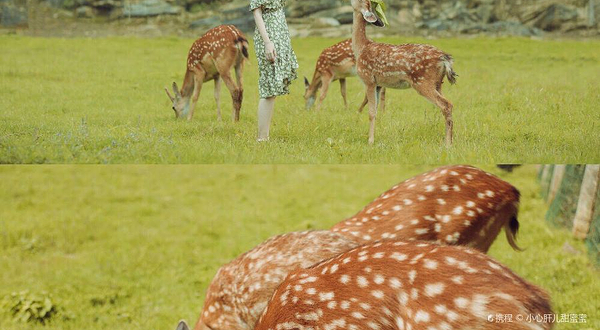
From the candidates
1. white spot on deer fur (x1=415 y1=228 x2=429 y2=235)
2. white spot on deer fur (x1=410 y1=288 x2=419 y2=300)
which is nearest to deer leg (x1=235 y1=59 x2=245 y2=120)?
white spot on deer fur (x1=415 y1=228 x2=429 y2=235)

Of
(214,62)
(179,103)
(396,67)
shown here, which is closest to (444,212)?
(396,67)

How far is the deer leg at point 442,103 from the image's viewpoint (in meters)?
6.29

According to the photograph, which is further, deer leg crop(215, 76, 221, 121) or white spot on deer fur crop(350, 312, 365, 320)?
deer leg crop(215, 76, 221, 121)

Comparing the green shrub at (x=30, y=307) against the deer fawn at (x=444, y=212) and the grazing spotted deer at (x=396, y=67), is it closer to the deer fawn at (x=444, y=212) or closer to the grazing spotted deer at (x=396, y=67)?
the deer fawn at (x=444, y=212)

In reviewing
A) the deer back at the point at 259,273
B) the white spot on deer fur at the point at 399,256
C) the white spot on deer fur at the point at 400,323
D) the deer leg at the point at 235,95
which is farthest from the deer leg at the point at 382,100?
the white spot on deer fur at the point at 400,323

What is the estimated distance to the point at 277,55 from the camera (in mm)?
6605

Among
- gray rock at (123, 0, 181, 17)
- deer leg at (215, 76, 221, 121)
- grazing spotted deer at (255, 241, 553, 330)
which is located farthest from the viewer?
gray rock at (123, 0, 181, 17)

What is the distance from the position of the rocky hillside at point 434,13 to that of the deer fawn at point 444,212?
3520 mm

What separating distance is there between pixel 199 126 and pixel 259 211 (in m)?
1.19

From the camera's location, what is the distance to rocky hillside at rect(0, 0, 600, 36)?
26.5ft

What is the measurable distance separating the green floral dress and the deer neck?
593mm

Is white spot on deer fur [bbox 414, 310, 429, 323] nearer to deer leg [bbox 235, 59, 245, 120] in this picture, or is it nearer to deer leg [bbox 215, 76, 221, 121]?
deer leg [bbox 215, 76, 221, 121]

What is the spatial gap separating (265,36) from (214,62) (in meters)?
1.81

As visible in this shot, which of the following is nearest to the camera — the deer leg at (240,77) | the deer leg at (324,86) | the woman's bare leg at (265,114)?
the woman's bare leg at (265,114)
